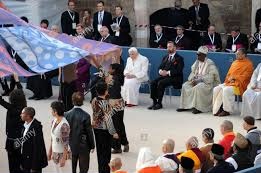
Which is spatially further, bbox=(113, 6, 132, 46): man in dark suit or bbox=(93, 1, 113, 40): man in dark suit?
bbox=(93, 1, 113, 40): man in dark suit

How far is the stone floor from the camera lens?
14.3m

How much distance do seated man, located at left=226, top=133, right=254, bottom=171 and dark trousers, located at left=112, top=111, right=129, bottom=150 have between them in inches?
141

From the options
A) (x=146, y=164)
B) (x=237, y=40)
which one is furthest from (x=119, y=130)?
(x=237, y=40)

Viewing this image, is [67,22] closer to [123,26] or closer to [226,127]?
[123,26]

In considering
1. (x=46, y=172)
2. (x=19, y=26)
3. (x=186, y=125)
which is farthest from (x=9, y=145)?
(x=186, y=125)

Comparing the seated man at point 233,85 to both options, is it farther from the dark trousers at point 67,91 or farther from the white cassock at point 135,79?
the dark trousers at point 67,91

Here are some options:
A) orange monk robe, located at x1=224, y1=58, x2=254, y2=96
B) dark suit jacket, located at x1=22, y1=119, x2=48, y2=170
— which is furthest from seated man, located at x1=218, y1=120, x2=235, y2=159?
orange monk robe, located at x1=224, y1=58, x2=254, y2=96

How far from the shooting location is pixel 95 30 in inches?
835

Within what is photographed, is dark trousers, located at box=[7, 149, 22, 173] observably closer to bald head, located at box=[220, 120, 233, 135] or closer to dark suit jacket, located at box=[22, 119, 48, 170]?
dark suit jacket, located at box=[22, 119, 48, 170]

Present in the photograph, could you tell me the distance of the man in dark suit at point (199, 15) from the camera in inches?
828

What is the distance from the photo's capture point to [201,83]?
17.7m

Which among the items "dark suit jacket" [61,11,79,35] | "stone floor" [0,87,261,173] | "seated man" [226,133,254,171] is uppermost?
"dark suit jacket" [61,11,79,35]

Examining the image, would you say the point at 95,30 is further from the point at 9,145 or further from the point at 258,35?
the point at 9,145

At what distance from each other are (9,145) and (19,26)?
7.34ft
